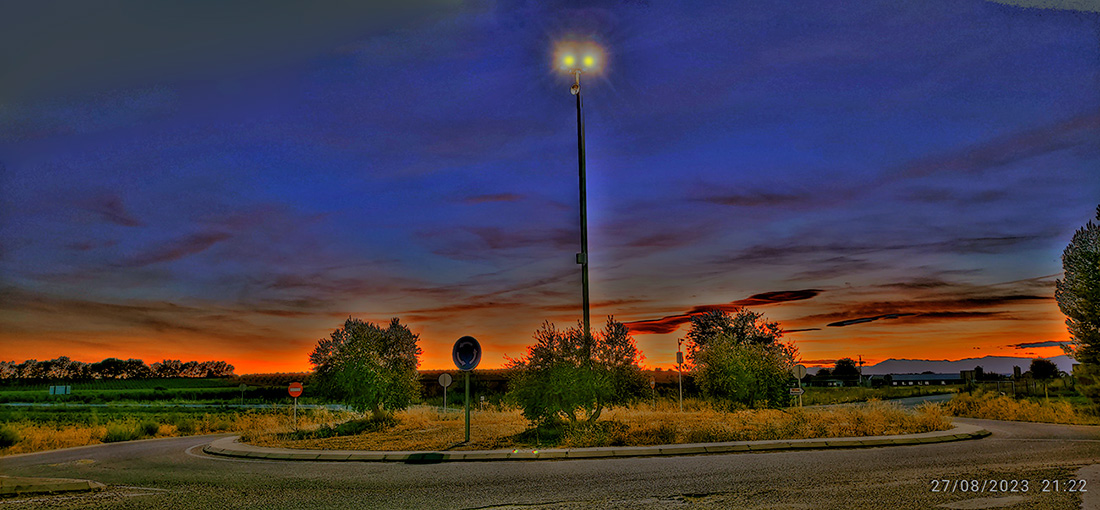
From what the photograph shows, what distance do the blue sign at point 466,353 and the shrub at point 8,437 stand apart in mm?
15380

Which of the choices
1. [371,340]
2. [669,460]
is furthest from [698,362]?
[669,460]

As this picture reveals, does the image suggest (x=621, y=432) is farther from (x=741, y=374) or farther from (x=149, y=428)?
(x=149, y=428)

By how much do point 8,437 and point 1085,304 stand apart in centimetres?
3725

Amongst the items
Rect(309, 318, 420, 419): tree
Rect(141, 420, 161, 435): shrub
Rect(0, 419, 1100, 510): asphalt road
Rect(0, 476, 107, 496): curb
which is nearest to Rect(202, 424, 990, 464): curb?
Rect(0, 419, 1100, 510): asphalt road

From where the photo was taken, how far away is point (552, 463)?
43.8 feet

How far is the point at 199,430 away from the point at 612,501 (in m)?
24.6

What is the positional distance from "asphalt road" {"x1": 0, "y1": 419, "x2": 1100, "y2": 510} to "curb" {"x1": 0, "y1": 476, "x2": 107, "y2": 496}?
622 mm

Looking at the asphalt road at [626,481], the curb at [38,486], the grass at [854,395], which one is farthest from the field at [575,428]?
the grass at [854,395]

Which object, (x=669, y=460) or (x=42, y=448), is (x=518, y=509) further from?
(x=42, y=448)

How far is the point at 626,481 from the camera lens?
35.1 ft

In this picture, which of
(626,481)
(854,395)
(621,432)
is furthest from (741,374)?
(854,395)

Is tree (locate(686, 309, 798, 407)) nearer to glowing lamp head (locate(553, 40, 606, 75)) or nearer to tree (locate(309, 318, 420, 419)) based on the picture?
tree (locate(309, 318, 420, 419))

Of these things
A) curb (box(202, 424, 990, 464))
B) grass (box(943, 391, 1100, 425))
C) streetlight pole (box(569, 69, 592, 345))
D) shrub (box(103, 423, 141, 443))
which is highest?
streetlight pole (box(569, 69, 592, 345))

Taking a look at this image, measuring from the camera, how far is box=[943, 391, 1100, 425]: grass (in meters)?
24.5
